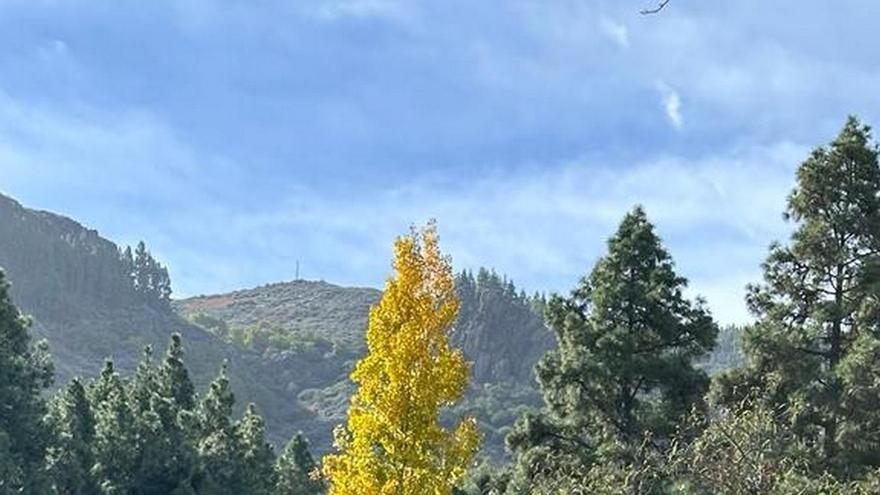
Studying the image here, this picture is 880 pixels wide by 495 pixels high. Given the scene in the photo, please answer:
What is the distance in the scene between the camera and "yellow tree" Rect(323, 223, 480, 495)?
1672 centimetres

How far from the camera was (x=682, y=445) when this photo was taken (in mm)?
21938

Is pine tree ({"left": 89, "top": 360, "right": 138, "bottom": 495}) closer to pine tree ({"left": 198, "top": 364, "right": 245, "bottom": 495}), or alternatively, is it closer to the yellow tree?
pine tree ({"left": 198, "top": 364, "right": 245, "bottom": 495})

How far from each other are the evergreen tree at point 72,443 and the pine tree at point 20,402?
72 cm

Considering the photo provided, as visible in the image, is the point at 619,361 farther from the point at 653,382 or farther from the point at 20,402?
the point at 20,402

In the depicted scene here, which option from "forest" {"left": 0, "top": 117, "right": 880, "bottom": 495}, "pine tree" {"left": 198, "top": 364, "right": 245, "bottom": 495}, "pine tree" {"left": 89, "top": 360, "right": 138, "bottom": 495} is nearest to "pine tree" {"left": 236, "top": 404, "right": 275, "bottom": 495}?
"pine tree" {"left": 198, "top": 364, "right": 245, "bottom": 495}

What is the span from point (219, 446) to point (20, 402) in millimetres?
11509

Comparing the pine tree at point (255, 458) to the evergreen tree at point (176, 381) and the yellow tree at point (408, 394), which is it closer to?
the evergreen tree at point (176, 381)

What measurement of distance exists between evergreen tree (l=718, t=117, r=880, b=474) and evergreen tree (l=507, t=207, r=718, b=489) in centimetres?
118

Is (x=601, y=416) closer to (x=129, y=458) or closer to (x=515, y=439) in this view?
(x=515, y=439)

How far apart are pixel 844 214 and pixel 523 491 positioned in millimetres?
8700

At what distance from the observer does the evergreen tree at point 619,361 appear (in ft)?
80.8

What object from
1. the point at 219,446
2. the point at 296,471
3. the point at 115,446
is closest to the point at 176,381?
the point at 219,446

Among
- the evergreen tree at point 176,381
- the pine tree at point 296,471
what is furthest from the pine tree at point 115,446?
the pine tree at point 296,471

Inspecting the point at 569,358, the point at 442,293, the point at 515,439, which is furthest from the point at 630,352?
the point at 442,293
